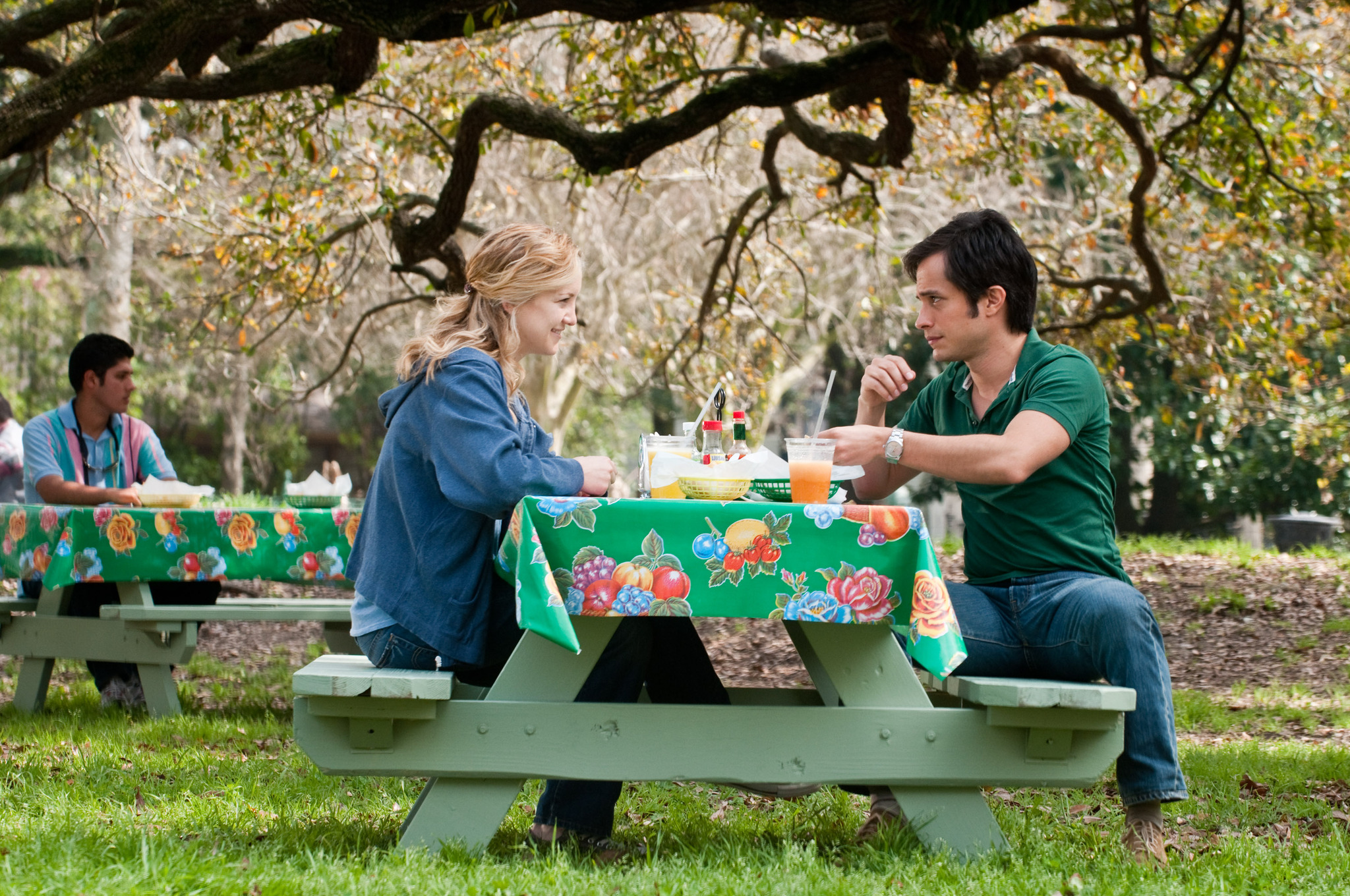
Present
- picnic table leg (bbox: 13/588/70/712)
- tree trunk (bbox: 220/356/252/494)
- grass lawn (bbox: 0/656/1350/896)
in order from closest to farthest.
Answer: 1. grass lawn (bbox: 0/656/1350/896)
2. picnic table leg (bbox: 13/588/70/712)
3. tree trunk (bbox: 220/356/252/494)

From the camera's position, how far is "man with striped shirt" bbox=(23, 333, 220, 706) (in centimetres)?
574

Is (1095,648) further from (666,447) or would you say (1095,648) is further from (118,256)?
(118,256)

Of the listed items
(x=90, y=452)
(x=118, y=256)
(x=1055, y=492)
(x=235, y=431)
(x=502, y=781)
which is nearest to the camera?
(x=502, y=781)

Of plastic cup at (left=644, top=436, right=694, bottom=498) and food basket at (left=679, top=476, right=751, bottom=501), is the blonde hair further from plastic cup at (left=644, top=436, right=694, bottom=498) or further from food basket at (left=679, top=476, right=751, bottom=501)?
food basket at (left=679, top=476, right=751, bottom=501)

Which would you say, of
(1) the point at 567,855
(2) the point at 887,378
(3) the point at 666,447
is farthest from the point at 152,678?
(2) the point at 887,378

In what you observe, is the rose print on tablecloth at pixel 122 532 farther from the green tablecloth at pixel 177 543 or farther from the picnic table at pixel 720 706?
the picnic table at pixel 720 706

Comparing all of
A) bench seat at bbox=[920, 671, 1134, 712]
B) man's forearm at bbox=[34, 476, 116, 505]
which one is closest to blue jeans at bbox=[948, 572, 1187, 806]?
bench seat at bbox=[920, 671, 1134, 712]

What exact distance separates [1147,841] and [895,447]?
111cm

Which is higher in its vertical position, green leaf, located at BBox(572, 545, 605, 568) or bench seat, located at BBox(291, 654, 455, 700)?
green leaf, located at BBox(572, 545, 605, 568)

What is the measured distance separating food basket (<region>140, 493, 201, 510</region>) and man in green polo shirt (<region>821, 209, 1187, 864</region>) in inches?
127

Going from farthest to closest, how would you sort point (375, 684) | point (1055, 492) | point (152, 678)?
point (152, 678) → point (1055, 492) → point (375, 684)

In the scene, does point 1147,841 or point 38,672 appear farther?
point 38,672

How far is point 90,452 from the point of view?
19.6 feet

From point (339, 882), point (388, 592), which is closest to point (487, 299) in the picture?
point (388, 592)
